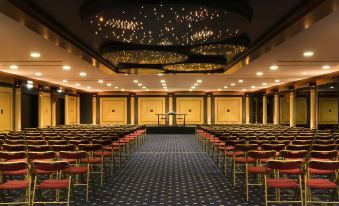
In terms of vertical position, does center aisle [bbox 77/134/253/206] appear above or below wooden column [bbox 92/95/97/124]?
below

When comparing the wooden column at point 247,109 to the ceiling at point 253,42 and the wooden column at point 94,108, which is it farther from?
the ceiling at point 253,42

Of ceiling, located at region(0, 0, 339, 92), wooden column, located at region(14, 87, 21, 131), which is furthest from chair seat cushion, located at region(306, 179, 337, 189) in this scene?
wooden column, located at region(14, 87, 21, 131)

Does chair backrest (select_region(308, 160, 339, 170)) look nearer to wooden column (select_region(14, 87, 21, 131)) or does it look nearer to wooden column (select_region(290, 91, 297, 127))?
wooden column (select_region(14, 87, 21, 131))

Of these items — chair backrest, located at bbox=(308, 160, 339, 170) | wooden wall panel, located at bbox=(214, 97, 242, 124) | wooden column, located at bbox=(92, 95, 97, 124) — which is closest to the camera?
chair backrest, located at bbox=(308, 160, 339, 170)

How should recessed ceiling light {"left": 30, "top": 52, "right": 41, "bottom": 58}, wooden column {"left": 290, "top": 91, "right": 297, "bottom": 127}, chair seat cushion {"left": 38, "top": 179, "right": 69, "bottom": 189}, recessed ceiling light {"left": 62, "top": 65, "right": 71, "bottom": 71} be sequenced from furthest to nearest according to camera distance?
wooden column {"left": 290, "top": 91, "right": 297, "bottom": 127} → recessed ceiling light {"left": 62, "top": 65, "right": 71, "bottom": 71} → recessed ceiling light {"left": 30, "top": 52, "right": 41, "bottom": 58} → chair seat cushion {"left": 38, "top": 179, "right": 69, "bottom": 189}

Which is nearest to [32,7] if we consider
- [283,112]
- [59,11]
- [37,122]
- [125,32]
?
[59,11]

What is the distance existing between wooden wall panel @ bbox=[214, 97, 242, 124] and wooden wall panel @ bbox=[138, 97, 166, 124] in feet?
15.2

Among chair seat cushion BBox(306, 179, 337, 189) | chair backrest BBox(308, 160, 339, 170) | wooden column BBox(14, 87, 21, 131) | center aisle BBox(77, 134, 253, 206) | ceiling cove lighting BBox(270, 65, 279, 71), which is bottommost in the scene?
center aisle BBox(77, 134, 253, 206)

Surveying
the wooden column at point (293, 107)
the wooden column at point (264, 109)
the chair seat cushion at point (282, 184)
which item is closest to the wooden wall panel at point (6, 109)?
the chair seat cushion at point (282, 184)

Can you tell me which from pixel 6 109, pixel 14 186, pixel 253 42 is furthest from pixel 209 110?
pixel 14 186

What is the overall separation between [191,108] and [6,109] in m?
16.5

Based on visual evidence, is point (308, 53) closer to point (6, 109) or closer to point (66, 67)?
point (66, 67)

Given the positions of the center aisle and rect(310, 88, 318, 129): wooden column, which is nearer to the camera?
the center aisle

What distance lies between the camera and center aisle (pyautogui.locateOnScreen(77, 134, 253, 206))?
220 inches
